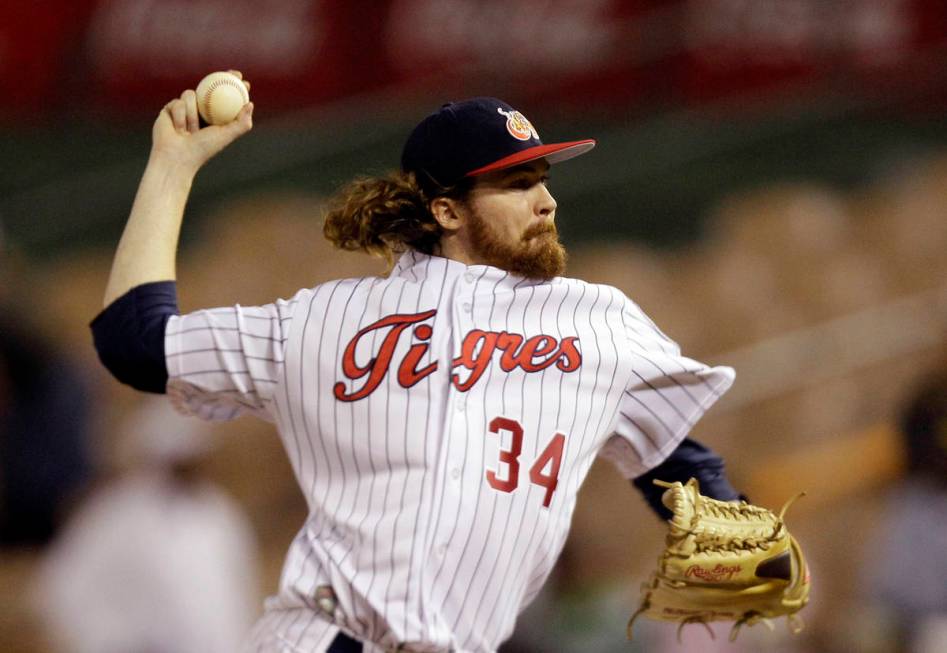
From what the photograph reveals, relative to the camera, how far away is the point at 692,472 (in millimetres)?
1991

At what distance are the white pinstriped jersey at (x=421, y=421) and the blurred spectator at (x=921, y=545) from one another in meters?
1.93

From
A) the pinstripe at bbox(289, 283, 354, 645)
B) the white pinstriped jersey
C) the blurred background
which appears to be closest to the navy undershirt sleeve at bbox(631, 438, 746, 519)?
the white pinstriped jersey

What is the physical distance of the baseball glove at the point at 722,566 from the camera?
1.88 m

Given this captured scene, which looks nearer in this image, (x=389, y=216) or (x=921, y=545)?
(x=389, y=216)

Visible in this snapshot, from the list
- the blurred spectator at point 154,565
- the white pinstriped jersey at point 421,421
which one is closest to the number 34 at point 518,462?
the white pinstriped jersey at point 421,421

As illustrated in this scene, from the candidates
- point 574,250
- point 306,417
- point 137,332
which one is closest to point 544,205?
point 306,417

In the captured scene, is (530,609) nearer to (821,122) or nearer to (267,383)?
(267,383)

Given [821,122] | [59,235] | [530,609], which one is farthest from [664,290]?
[59,235]

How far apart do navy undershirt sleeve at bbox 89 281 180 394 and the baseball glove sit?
2.16 feet

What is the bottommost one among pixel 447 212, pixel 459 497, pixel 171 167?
pixel 459 497

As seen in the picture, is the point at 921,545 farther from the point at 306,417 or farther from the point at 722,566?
the point at 306,417

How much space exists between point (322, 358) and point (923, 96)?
15.1 feet

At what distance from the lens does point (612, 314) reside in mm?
1895

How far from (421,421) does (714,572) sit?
0.48 meters
